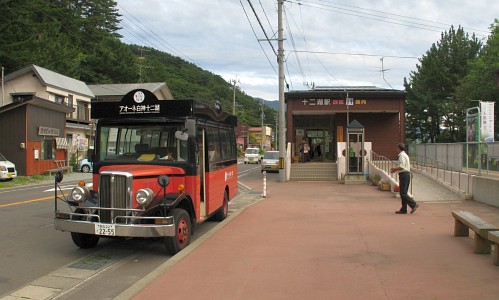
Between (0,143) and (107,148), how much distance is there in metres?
23.2

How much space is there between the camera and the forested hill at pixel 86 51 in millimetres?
37656

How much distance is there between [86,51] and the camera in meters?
59.2

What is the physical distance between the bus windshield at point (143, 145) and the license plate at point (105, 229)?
62.0 inches

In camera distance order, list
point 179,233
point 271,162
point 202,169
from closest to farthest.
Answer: point 179,233 → point 202,169 → point 271,162

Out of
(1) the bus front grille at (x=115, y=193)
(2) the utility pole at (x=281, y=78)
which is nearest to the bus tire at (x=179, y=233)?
(1) the bus front grille at (x=115, y=193)

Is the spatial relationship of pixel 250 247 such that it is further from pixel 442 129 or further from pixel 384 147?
pixel 442 129

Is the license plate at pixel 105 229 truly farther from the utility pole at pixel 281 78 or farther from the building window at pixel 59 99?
the building window at pixel 59 99

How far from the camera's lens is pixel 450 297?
495 centimetres

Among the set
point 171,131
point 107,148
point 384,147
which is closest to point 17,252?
point 107,148

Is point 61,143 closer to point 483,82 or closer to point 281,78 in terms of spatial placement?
point 281,78

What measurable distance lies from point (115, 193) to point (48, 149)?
84.2 feet

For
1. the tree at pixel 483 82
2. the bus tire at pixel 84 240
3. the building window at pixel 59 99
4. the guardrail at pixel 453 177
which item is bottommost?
the bus tire at pixel 84 240

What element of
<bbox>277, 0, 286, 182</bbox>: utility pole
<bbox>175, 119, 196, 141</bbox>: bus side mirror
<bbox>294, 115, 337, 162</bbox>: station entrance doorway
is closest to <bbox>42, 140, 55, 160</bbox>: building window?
<bbox>277, 0, 286, 182</bbox>: utility pole

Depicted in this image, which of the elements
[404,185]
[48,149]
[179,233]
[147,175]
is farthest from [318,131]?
[147,175]
